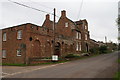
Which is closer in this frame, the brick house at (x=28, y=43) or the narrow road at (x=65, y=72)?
the narrow road at (x=65, y=72)

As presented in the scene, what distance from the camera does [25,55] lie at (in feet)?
74.4

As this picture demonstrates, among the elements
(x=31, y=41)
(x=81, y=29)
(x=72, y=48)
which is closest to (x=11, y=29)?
(x=31, y=41)

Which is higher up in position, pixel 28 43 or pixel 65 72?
pixel 28 43

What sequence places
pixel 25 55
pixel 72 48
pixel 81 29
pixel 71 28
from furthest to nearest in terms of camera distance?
pixel 81 29 → pixel 71 28 → pixel 72 48 → pixel 25 55

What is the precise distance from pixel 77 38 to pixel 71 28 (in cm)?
307

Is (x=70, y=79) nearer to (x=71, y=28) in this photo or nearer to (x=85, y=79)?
(x=85, y=79)

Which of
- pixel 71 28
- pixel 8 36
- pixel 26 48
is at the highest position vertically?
pixel 71 28

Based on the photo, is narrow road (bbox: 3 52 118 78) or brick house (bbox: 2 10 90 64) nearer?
narrow road (bbox: 3 52 118 78)

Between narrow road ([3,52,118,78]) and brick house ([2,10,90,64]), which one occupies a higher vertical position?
brick house ([2,10,90,64])

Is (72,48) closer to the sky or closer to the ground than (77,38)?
closer to the ground

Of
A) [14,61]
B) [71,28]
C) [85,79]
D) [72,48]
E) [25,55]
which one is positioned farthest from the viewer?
[71,28]

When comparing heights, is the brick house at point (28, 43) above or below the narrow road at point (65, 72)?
above

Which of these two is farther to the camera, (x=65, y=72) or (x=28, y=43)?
(x=28, y=43)

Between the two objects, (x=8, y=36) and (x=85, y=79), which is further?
(x=8, y=36)
